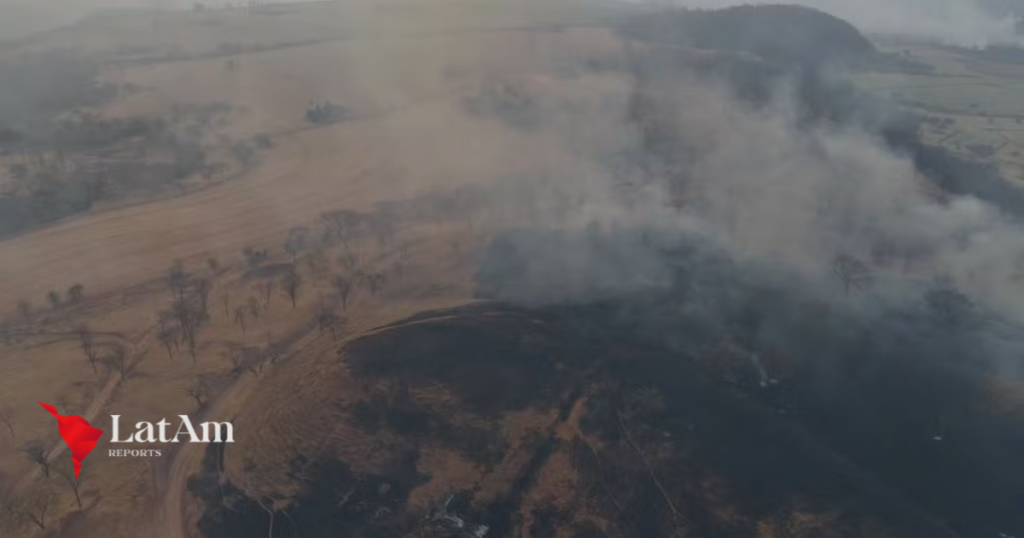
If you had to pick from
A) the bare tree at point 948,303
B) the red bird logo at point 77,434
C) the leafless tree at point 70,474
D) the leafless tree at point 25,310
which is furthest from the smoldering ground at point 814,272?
the leafless tree at point 25,310

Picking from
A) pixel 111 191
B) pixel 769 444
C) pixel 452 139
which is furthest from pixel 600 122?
pixel 769 444

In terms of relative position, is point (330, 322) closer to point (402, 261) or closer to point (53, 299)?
point (402, 261)

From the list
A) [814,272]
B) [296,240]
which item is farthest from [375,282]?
[814,272]

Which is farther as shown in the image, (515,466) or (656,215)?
(656,215)

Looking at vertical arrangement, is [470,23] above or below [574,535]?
above

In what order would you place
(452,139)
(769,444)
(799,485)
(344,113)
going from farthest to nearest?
(344,113) → (452,139) → (769,444) → (799,485)

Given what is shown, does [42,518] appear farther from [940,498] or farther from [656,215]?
[656,215]

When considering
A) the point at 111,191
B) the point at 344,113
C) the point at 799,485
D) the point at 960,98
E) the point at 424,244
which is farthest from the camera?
the point at 960,98
